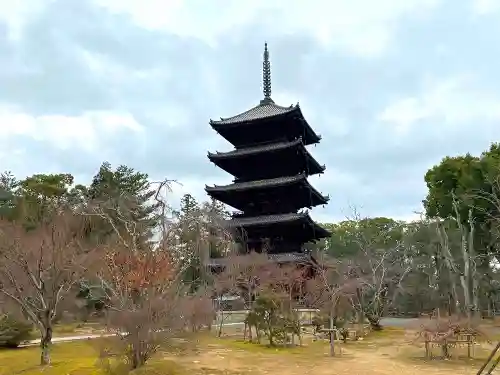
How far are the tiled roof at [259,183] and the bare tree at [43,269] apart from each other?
568 inches

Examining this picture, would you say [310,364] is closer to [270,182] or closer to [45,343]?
[45,343]

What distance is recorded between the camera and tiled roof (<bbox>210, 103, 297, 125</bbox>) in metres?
31.0

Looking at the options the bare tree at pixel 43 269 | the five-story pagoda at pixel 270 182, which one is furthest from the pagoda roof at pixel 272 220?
the bare tree at pixel 43 269

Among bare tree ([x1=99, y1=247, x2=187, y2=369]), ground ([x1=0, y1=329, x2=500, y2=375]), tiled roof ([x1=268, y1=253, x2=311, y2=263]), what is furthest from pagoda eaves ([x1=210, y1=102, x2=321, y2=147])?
bare tree ([x1=99, y1=247, x2=187, y2=369])

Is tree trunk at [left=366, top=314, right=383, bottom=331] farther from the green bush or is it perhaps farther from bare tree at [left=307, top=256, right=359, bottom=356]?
the green bush

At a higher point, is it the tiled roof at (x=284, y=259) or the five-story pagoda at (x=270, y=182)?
the five-story pagoda at (x=270, y=182)

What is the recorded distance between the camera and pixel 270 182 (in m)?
29.8

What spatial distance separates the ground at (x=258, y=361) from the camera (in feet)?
42.3

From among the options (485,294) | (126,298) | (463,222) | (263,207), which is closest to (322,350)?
(126,298)

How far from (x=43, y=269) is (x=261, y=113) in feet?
66.8

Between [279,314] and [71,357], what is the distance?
8.00 m

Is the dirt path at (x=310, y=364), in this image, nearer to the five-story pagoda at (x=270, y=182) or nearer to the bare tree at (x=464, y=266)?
the five-story pagoda at (x=270, y=182)

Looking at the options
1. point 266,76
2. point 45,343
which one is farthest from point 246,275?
point 266,76

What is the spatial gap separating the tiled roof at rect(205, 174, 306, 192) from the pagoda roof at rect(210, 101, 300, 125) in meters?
3.99
